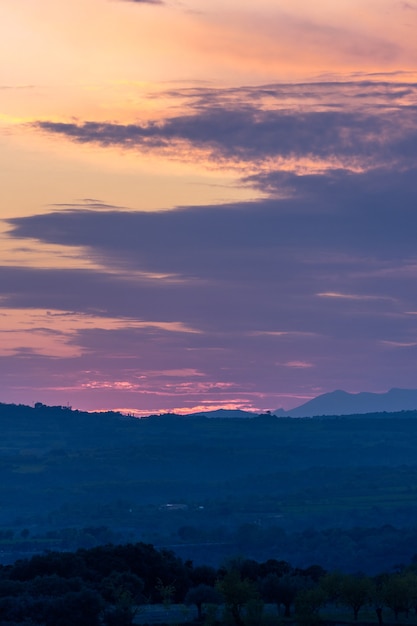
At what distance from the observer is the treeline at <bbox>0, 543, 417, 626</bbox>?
399 ft

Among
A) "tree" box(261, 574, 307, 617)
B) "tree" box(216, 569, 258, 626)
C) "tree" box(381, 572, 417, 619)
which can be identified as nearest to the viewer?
"tree" box(216, 569, 258, 626)

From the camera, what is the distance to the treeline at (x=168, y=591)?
399 ft

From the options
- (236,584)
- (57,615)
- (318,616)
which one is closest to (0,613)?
(57,615)

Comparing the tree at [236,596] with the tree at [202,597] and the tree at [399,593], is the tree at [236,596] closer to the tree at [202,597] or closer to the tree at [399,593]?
the tree at [202,597]

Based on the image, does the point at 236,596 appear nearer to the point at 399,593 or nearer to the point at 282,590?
the point at 282,590

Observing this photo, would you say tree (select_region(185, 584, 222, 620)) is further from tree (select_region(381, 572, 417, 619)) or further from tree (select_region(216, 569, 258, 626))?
tree (select_region(381, 572, 417, 619))

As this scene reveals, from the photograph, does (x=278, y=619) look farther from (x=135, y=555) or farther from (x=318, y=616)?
(x=135, y=555)

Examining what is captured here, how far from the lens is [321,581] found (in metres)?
138

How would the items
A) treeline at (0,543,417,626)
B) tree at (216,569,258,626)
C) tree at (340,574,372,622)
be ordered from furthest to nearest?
tree at (340,574,372,622)
tree at (216,569,258,626)
treeline at (0,543,417,626)

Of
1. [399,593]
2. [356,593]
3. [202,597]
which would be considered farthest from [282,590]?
[399,593]

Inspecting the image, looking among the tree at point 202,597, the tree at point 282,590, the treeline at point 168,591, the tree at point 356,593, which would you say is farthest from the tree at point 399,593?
the tree at point 202,597

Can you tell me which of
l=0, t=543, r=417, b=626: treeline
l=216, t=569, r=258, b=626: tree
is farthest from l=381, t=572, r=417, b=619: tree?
l=216, t=569, r=258, b=626: tree

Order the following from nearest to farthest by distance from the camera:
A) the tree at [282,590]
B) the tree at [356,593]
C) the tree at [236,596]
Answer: the tree at [236,596] → the tree at [356,593] → the tree at [282,590]

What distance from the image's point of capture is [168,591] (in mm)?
138875
